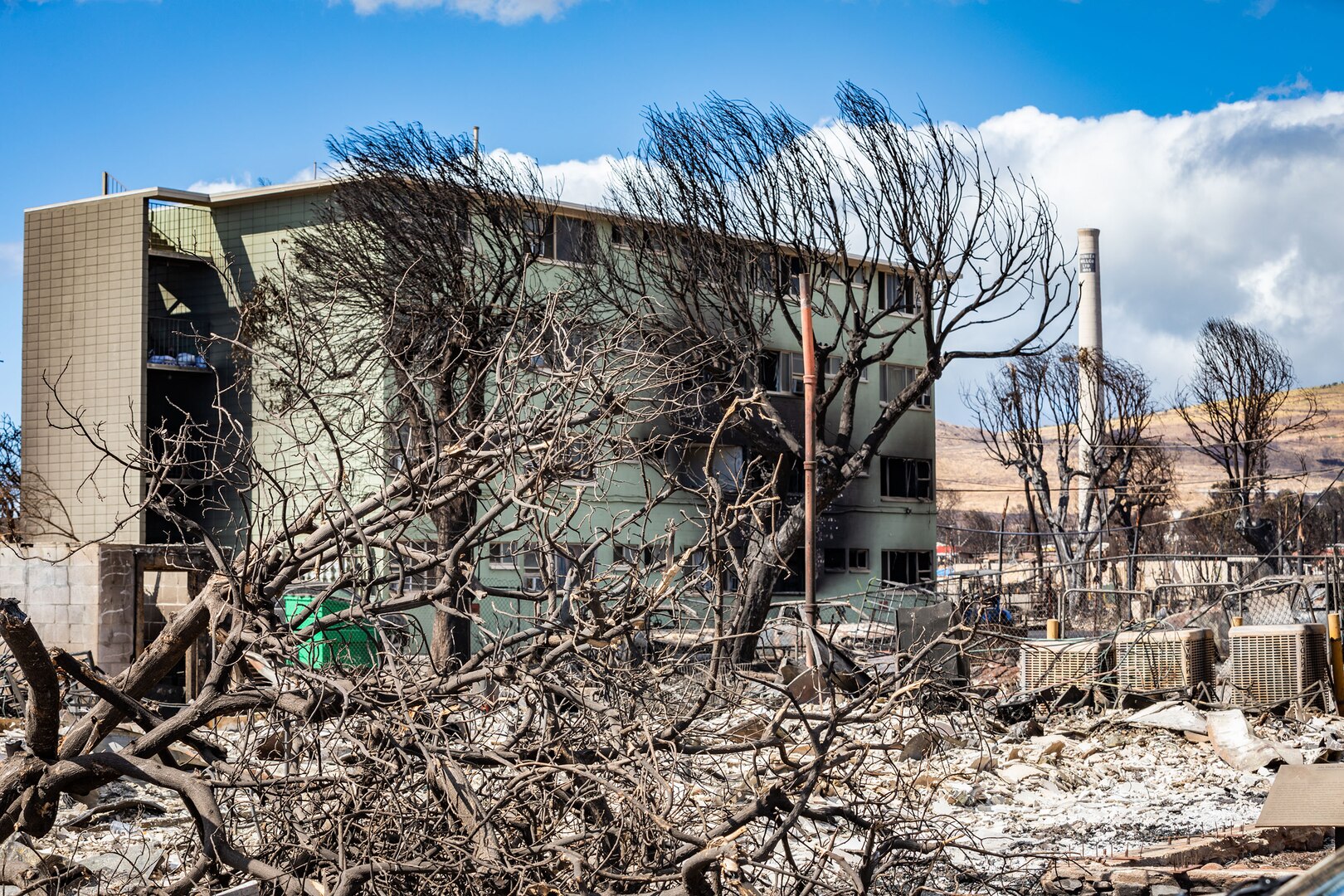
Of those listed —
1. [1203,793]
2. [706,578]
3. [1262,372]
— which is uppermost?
[1262,372]

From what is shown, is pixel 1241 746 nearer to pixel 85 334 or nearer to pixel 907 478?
pixel 907 478

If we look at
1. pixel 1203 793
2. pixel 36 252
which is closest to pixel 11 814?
pixel 1203 793

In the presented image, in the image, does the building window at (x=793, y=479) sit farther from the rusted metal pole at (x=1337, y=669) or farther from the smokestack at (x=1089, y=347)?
the rusted metal pole at (x=1337, y=669)

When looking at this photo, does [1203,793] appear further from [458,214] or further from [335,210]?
[335,210]

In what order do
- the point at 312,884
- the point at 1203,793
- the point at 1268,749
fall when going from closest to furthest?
the point at 312,884 < the point at 1203,793 < the point at 1268,749

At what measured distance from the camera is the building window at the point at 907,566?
36469mm

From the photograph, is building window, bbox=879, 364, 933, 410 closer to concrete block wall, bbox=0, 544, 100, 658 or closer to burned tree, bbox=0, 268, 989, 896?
concrete block wall, bbox=0, 544, 100, 658

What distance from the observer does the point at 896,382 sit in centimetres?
3766

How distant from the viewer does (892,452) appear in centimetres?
3703

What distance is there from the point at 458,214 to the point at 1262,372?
29.0m

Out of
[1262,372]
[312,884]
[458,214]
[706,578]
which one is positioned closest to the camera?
[312,884]

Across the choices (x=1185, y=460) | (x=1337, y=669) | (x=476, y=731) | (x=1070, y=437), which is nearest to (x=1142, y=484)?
(x=1070, y=437)

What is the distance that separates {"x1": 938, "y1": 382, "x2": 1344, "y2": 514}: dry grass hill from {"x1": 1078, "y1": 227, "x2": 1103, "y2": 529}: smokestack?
126ft

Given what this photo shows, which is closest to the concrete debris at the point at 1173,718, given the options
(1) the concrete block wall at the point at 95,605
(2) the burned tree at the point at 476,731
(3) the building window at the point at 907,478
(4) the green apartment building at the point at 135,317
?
(2) the burned tree at the point at 476,731
